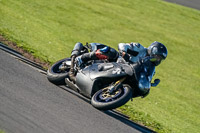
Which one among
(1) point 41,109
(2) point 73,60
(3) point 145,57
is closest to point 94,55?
(2) point 73,60

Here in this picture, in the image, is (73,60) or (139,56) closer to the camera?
(139,56)

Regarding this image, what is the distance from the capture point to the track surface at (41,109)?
5590 mm

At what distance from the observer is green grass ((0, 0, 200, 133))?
10.2 metres

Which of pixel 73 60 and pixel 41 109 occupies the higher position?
pixel 73 60

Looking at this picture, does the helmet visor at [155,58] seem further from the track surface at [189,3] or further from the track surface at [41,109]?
the track surface at [189,3]

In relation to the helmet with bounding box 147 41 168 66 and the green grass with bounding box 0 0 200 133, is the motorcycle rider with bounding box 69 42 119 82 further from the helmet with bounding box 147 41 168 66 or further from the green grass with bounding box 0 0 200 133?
the green grass with bounding box 0 0 200 133

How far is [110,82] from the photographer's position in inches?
275

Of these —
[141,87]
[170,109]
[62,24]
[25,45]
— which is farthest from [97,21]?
[141,87]

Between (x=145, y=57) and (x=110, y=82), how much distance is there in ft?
2.73

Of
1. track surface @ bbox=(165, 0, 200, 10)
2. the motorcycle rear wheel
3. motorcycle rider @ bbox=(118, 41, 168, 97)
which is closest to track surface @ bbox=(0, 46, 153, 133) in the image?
the motorcycle rear wheel

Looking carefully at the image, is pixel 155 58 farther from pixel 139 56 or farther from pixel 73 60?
pixel 73 60

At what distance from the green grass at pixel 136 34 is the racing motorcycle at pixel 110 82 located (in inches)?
67.4

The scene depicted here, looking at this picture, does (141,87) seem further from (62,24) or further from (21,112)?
(62,24)

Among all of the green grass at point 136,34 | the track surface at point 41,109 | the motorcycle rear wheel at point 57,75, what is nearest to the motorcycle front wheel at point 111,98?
the track surface at point 41,109
